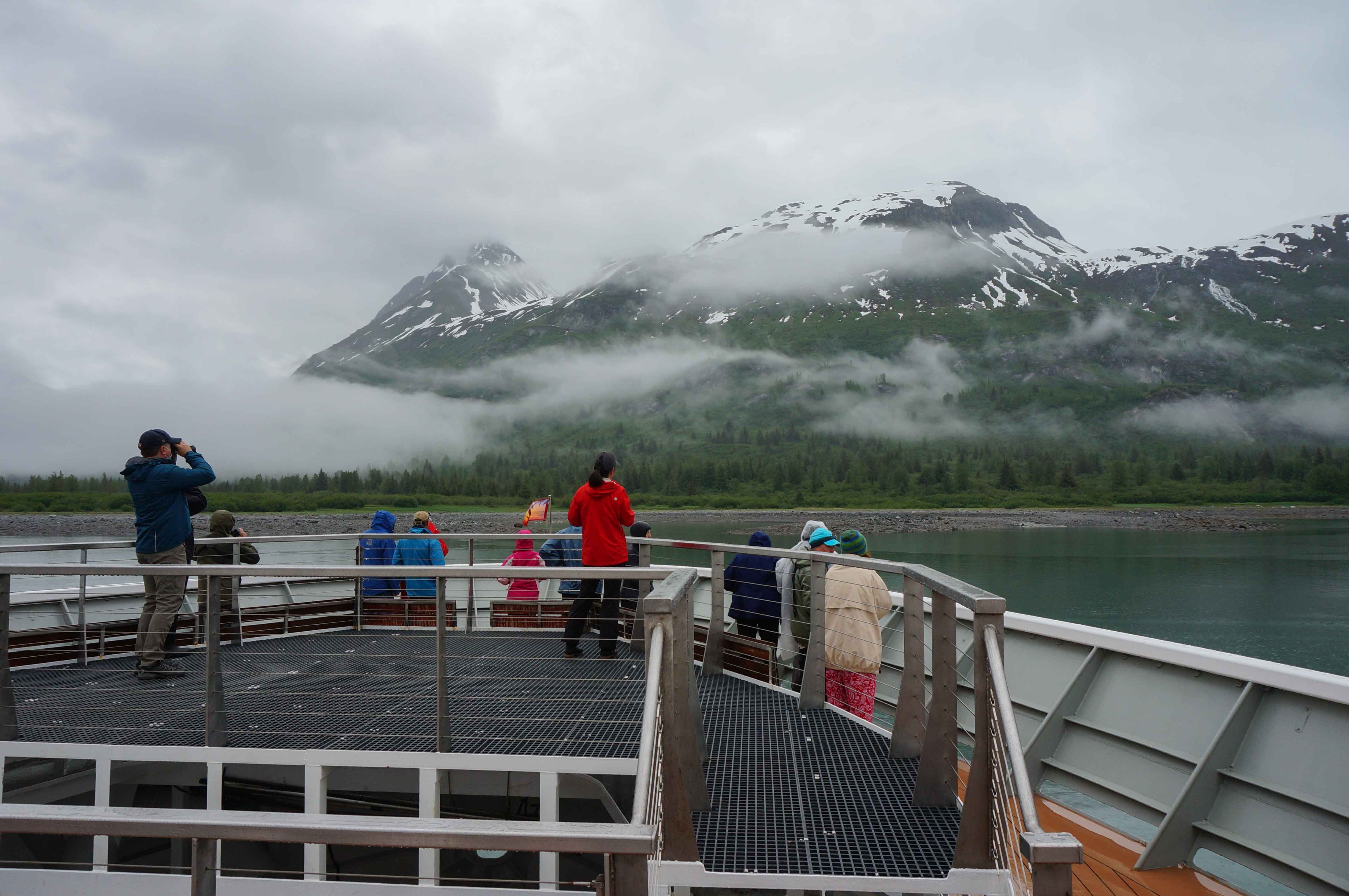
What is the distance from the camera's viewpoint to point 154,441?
662 cm

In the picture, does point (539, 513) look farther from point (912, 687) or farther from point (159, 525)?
point (912, 687)

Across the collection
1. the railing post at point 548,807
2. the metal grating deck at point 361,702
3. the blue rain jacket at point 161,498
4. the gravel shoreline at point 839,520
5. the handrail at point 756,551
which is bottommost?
the gravel shoreline at point 839,520

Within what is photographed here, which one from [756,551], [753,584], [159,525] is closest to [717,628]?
[753,584]

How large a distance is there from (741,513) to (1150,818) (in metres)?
118

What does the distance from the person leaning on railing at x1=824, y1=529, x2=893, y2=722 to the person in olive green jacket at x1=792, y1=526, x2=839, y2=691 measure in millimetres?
241

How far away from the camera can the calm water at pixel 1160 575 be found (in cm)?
3116

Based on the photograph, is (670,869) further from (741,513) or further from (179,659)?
(741,513)

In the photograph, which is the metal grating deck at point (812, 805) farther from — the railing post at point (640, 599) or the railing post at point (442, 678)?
the railing post at point (442, 678)

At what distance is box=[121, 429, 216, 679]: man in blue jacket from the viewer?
6.44 metres

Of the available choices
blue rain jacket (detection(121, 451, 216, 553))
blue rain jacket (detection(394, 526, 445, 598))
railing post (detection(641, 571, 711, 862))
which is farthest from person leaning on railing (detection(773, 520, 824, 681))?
blue rain jacket (detection(121, 451, 216, 553))

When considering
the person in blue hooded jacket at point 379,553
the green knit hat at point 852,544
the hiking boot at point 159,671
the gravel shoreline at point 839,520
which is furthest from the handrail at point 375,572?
the gravel shoreline at point 839,520

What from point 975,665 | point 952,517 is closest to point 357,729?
point 975,665

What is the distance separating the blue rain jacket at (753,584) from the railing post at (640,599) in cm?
91

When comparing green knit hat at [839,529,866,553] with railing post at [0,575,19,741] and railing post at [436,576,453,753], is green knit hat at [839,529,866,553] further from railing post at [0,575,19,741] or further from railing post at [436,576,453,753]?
railing post at [0,575,19,741]
